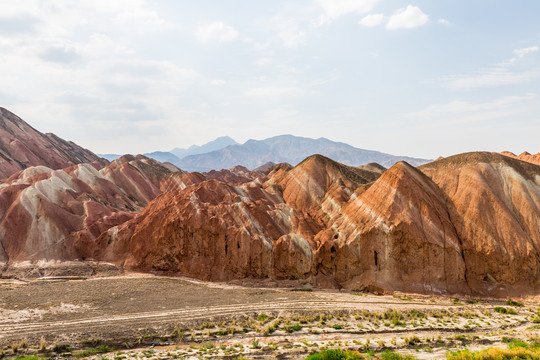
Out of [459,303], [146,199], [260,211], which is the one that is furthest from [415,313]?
[146,199]

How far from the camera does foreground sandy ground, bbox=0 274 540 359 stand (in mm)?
23000

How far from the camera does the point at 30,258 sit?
45.9 metres

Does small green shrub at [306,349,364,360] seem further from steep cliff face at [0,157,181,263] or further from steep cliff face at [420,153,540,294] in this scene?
steep cliff face at [0,157,181,263]

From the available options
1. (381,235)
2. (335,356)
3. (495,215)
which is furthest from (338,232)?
(335,356)

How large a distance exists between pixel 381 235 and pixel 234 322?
19686mm

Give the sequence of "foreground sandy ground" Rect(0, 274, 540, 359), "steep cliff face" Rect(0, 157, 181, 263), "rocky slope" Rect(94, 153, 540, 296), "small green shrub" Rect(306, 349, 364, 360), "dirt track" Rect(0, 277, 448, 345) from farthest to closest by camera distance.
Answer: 1. "steep cliff face" Rect(0, 157, 181, 263)
2. "rocky slope" Rect(94, 153, 540, 296)
3. "dirt track" Rect(0, 277, 448, 345)
4. "foreground sandy ground" Rect(0, 274, 540, 359)
5. "small green shrub" Rect(306, 349, 364, 360)

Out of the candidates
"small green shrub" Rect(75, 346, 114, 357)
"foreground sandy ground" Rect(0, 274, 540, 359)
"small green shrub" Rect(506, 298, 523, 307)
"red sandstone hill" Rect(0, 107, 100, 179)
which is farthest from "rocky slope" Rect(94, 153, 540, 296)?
"red sandstone hill" Rect(0, 107, 100, 179)

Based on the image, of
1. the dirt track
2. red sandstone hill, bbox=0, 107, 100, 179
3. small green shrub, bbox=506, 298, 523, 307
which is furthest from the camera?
red sandstone hill, bbox=0, 107, 100, 179

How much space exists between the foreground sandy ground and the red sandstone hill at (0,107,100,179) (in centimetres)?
6752

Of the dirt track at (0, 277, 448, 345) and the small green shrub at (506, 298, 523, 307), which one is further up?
the dirt track at (0, 277, 448, 345)

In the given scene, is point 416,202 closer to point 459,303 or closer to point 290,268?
point 459,303

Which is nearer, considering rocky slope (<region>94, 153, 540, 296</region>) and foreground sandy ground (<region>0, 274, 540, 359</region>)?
foreground sandy ground (<region>0, 274, 540, 359</region>)

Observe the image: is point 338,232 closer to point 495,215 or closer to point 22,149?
point 495,215

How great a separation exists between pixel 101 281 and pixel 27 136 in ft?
310
